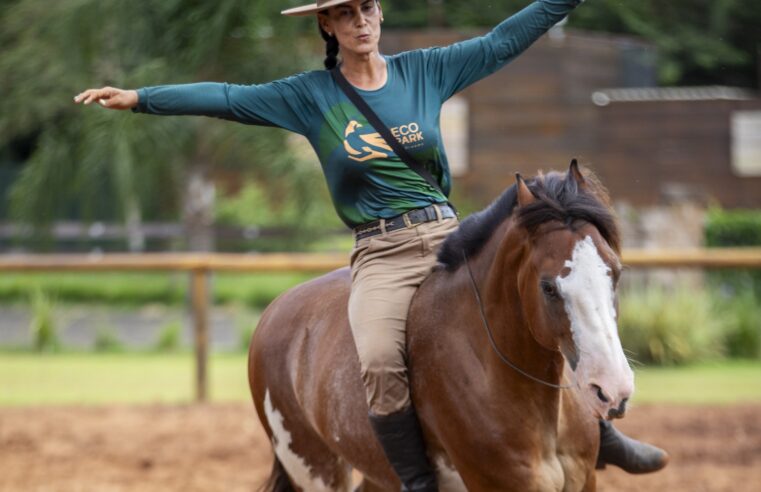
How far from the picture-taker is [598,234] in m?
3.43

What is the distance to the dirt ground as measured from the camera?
729 cm

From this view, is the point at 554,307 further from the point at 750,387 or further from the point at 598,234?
the point at 750,387

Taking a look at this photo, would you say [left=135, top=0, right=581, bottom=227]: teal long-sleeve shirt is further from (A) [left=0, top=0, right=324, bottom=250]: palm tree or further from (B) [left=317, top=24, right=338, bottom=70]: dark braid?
(A) [left=0, top=0, right=324, bottom=250]: palm tree

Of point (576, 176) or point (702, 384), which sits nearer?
point (576, 176)

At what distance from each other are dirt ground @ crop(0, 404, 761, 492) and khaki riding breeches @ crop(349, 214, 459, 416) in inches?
130

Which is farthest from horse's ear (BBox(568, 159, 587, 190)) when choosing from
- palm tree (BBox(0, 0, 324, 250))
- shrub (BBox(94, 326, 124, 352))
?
shrub (BBox(94, 326, 124, 352))

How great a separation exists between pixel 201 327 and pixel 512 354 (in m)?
6.90

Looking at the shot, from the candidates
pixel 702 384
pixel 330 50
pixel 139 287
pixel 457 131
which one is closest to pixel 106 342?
pixel 139 287

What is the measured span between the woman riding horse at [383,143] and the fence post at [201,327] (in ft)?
20.2

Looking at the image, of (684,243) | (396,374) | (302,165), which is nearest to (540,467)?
(396,374)

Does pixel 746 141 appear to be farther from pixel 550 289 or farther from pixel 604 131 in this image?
pixel 550 289

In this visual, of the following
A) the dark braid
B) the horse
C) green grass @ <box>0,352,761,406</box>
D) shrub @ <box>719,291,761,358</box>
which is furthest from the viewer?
shrub @ <box>719,291,761,358</box>

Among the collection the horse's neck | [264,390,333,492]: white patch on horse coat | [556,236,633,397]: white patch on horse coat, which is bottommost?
[264,390,333,492]: white patch on horse coat

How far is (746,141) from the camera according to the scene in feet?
54.6
